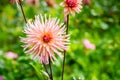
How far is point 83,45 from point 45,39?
1399mm

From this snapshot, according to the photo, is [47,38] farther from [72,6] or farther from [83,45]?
[83,45]

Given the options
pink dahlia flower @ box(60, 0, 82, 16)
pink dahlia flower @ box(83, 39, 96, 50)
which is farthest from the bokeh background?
pink dahlia flower @ box(60, 0, 82, 16)

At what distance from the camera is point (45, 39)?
5.17 feet

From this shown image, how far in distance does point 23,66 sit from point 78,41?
1.75ft

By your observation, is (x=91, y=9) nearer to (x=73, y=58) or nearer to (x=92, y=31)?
(x=92, y=31)

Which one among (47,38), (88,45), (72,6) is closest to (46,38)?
(47,38)

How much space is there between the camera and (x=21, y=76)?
2635mm

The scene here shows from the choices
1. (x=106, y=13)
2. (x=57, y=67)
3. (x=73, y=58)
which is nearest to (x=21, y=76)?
(x=57, y=67)

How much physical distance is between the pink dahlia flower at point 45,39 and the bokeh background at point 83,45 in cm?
91

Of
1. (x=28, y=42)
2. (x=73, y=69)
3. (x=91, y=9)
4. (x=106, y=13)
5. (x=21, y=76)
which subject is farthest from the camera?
(x=106, y=13)

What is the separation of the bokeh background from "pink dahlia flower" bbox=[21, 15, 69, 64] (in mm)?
907

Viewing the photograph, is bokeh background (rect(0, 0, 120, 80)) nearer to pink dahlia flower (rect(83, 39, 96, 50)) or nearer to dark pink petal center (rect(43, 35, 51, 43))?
pink dahlia flower (rect(83, 39, 96, 50))

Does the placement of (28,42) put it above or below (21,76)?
above

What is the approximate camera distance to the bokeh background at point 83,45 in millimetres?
2670
